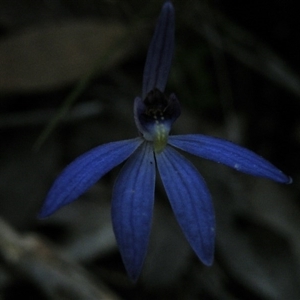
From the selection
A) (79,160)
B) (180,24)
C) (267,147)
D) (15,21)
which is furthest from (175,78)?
(79,160)

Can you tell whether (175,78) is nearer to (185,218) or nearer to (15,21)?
(15,21)

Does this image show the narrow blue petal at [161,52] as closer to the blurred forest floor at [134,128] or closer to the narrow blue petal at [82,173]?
the narrow blue petal at [82,173]

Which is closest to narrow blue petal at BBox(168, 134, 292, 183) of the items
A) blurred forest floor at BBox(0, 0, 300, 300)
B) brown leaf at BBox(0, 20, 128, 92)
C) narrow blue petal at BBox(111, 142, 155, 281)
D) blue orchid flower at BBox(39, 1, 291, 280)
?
blue orchid flower at BBox(39, 1, 291, 280)

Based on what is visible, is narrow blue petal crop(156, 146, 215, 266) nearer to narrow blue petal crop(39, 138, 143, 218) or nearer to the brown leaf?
narrow blue petal crop(39, 138, 143, 218)

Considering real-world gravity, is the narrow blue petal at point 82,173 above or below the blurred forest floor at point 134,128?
above

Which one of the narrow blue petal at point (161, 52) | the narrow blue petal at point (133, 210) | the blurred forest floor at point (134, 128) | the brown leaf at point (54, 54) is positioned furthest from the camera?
the brown leaf at point (54, 54)

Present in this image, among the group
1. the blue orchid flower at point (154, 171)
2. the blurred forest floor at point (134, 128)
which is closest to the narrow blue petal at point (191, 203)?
the blue orchid flower at point (154, 171)

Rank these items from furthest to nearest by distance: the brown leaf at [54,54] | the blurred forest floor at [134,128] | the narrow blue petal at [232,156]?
the brown leaf at [54,54], the blurred forest floor at [134,128], the narrow blue petal at [232,156]
